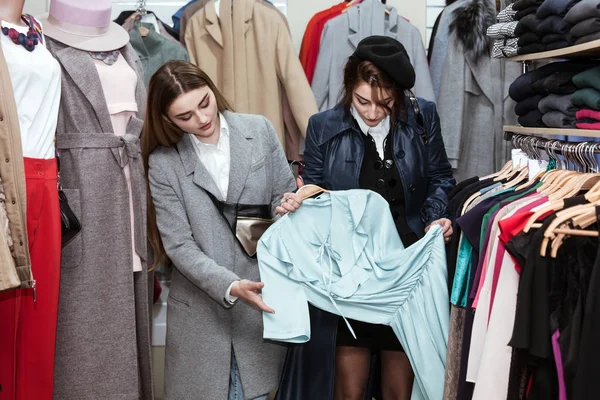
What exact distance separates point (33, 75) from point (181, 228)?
28.9 inches

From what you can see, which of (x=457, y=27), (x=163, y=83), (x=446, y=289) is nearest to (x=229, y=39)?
(x=457, y=27)

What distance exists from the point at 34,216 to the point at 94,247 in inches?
Answer: 12.5

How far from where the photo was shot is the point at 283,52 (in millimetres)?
3822

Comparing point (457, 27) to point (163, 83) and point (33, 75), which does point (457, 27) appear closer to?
point (163, 83)

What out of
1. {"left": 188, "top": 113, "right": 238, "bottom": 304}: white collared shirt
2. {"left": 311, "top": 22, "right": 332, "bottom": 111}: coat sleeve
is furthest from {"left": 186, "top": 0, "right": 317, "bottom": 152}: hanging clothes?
{"left": 188, "top": 113, "right": 238, "bottom": 304}: white collared shirt

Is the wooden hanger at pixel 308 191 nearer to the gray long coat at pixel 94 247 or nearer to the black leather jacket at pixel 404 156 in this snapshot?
the black leather jacket at pixel 404 156

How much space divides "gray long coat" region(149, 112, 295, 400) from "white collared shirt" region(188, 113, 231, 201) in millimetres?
33

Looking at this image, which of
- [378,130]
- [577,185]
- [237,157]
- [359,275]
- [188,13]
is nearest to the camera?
[577,185]

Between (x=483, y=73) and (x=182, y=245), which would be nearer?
(x=182, y=245)


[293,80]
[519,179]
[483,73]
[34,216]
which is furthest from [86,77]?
[483,73]

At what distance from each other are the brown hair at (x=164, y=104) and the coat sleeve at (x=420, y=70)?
59.6 inches

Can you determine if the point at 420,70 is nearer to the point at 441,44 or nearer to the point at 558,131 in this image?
the point at 441,44

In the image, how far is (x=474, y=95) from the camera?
3.95 metres

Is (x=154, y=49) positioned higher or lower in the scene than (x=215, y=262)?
higher
